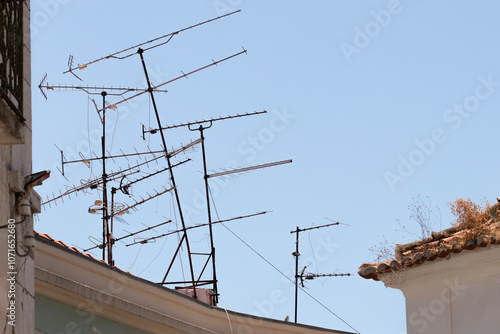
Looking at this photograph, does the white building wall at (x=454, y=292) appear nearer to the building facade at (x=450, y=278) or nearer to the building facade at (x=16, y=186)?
the building facade at (x=450, y=278)

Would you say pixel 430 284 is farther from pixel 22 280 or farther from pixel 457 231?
pixel 22 280

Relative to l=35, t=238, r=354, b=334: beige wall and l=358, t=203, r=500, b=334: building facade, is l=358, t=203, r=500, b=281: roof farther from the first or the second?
→ l=35, t=238, r=354, b=334: beige wall

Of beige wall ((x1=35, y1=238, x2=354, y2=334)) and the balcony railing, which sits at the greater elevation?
the balcony railing

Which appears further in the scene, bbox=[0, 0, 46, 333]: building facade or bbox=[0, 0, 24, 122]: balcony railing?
bbox=[0, 0, 46, 333]: building facade

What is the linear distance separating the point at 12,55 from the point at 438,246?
20.1 ft

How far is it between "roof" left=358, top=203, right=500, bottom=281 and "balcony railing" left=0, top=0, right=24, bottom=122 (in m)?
5.77

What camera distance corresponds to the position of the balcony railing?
612 centimetres

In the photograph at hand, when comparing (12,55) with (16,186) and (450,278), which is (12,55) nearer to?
(16,186)

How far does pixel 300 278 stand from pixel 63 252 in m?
8.15

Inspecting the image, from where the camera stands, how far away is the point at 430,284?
10.9 metres

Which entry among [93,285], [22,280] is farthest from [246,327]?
[22,280]

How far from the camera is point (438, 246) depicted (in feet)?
35.1

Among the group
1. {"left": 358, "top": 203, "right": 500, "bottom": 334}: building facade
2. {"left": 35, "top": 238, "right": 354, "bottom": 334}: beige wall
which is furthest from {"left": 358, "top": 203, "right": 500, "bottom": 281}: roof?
{"left": 35, "top": 238, "right": 354, "bottom": 334}: beige wall

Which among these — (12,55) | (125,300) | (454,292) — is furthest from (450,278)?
(12,55)
